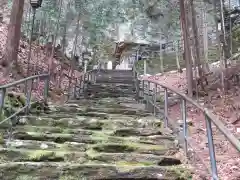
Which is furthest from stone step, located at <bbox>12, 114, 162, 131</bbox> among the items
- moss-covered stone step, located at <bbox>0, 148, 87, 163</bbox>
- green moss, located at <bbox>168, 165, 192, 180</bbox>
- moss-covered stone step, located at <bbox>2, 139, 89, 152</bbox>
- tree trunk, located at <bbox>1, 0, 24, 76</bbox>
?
tree trunk, located at <bbox>1, 0, 24, 76</bbox>

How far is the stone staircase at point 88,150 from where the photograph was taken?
13.2ft

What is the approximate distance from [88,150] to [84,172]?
0.89 metres

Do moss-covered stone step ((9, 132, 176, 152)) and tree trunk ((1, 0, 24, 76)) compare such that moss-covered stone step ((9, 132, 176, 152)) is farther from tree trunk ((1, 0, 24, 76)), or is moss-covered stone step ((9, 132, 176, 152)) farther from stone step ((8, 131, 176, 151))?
tree trunk ((1, 0, 24, 76))

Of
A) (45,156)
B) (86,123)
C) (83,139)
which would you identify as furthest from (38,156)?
(86,123)

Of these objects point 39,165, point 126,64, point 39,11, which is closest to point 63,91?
point 39,11

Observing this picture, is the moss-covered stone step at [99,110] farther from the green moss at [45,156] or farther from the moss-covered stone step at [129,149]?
the green moss at [45,156]

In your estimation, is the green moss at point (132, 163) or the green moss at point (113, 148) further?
the green moss at point (113, 148)

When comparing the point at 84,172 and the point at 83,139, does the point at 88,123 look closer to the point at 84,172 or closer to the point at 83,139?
the point at 83,139

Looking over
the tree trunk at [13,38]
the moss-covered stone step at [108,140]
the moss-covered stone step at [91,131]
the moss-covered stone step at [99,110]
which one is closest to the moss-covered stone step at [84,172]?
the moss-covered stone step at [108,140]

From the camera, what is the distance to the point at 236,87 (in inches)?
427

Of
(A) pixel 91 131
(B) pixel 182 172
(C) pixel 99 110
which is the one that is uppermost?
(C) pixel 99 110

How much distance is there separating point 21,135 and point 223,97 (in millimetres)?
6180

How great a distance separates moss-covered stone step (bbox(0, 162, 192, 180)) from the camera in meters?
3.98

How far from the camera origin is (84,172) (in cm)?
406
